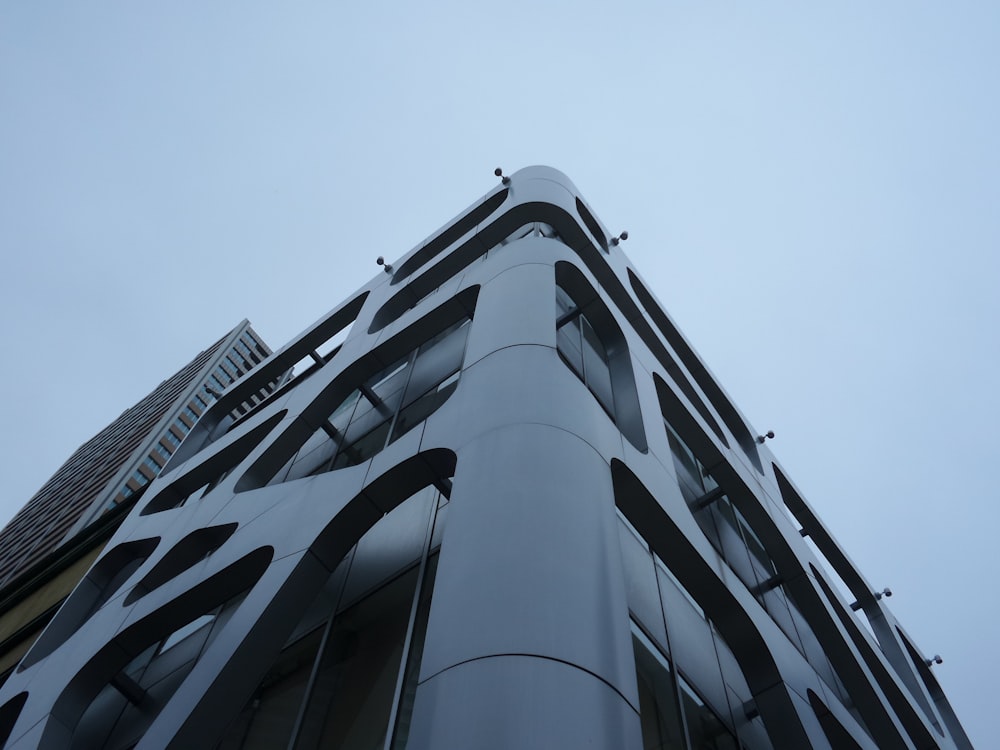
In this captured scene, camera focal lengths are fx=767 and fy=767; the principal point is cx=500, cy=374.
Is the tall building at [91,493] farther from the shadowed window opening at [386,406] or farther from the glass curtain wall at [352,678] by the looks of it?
the glass curtain wall at [352,678]

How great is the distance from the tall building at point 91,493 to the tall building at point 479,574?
7.42 metres

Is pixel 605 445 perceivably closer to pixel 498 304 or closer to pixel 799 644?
pixel 498 304

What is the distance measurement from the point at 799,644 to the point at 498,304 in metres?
9.95

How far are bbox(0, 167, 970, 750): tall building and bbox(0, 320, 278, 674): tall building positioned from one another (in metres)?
7.42

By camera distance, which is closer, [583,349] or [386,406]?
[583,349]

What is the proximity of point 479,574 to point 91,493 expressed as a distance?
68.8m

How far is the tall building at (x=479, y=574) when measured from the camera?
700 cm

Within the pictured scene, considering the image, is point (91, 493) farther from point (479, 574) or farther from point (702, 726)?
→ point (479, 574)

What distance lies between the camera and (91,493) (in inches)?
2598

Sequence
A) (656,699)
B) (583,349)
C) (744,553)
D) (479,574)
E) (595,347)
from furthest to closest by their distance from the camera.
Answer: (744,553), (595,347), (583,349), (656,699), (479,574)

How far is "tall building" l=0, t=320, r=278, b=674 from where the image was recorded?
26.2m

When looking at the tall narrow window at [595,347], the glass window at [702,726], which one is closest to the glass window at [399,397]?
the tall narrow window at [595,347]

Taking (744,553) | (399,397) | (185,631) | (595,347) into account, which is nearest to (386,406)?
(399,397)

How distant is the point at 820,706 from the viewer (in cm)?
1295
